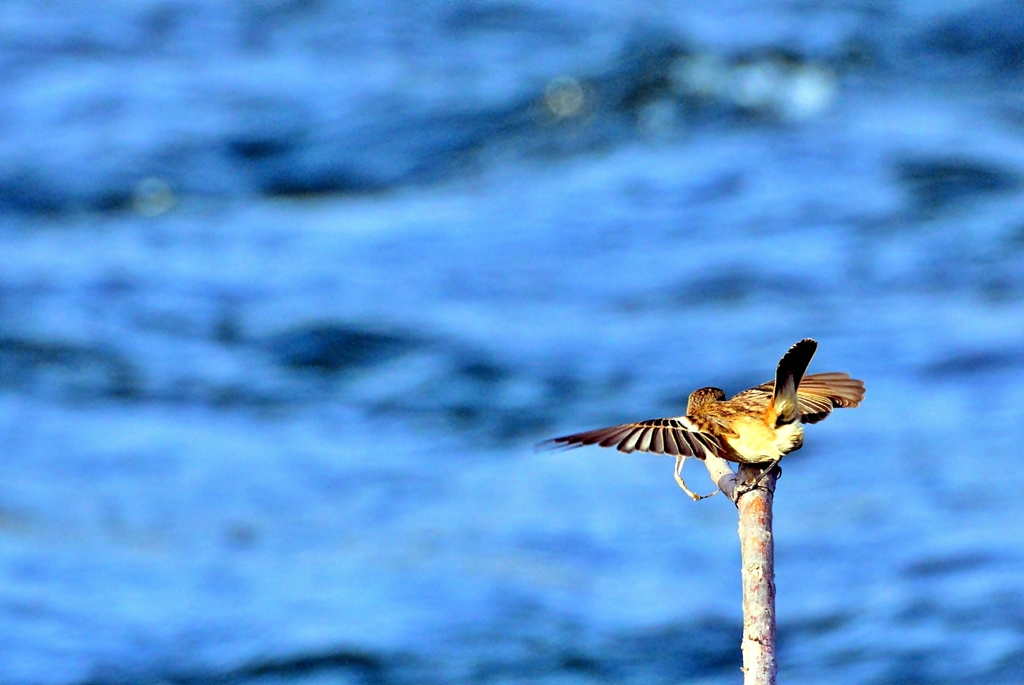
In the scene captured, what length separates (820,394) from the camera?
4.75 metres

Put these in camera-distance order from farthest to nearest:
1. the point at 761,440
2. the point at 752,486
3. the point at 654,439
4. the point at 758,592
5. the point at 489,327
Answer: the point at 489,327 < the point at 761,440 < the point at 654,439 < the point at 752,486 < the point at 758,592

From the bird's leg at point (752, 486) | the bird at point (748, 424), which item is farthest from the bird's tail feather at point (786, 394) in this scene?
the bird's leg at point (752, 486)

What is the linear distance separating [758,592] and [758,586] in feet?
0.05

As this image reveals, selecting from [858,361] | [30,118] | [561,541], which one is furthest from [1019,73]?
[30,118]

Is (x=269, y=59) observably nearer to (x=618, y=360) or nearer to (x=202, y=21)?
(x=202, y=21)

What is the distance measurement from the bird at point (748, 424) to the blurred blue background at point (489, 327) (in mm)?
4606

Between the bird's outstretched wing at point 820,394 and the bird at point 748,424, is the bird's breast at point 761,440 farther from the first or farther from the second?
the bird's outstretched wing at point 820,394

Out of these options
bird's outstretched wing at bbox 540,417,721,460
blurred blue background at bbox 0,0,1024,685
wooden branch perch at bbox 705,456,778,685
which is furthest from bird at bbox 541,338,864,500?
blurred blue background at bbox 0,0,1024,685

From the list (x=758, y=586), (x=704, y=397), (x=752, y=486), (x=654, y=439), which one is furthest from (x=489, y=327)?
(x=758, y=586)

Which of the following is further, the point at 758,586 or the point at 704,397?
the point at 704,397

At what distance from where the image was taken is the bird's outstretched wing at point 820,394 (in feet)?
14.9

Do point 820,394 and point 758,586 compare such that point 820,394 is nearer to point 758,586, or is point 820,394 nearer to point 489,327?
point 758,586

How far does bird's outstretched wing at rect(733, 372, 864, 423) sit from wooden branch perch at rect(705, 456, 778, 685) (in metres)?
1.04

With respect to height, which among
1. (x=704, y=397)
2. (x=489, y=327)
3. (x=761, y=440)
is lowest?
(x=761, y=440)
